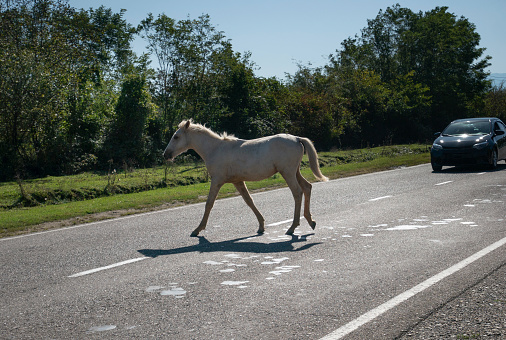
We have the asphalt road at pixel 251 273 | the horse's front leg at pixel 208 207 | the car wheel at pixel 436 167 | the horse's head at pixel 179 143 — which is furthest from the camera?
the car wheel at pixel 436 167

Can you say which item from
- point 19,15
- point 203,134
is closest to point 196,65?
point 19,15

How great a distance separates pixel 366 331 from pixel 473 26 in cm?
5612

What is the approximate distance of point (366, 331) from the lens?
183 inches

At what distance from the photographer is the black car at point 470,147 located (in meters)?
19.8

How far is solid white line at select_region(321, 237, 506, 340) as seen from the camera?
4.66 meters

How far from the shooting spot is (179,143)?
1048 centimetres

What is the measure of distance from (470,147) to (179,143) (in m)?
13.1

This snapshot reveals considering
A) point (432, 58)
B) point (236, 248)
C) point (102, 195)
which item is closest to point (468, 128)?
point (102, 195)

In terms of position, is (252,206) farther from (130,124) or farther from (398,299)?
(130,124)

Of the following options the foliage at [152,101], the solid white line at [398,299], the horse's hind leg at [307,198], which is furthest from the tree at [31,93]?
the solid white line at [398,299]

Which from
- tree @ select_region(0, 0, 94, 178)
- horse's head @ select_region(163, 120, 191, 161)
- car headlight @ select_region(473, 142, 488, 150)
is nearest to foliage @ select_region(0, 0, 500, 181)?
tree @ select_region(0, 0, 94, 178)

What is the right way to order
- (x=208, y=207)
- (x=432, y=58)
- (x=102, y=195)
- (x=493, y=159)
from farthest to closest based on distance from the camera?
1. (x=432, y=58)
2. (x=493, y=159)
3. (x=102, y=195)
4. (x=208, y=207)

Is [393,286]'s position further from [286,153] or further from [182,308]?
[286,153]

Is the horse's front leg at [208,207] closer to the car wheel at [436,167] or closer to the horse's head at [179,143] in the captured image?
the horse's head at [179,143]
